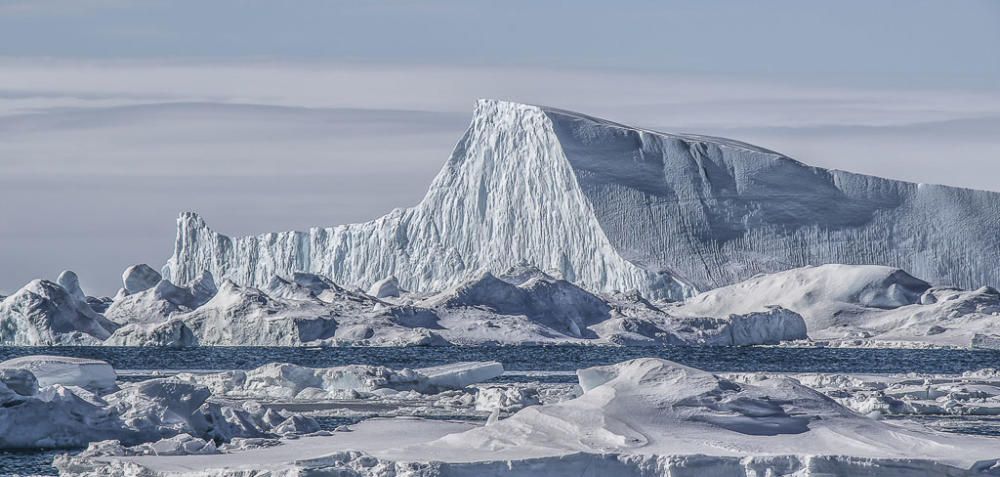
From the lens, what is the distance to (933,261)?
8231 cm

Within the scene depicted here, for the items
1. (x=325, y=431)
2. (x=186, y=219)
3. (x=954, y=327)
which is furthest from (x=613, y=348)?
(x=325, y=431)

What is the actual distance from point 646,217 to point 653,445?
66.0 meters

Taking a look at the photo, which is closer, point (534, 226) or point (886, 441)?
point (886, 441)

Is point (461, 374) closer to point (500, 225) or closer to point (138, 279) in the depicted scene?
point (500, 225)

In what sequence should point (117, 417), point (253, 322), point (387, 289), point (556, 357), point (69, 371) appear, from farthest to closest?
1. point (387, 289)
2. point (253, 322)
3. point (556, 357)
4. point (69, 371)
5. point (117, 417)

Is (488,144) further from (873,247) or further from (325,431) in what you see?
(325,431)

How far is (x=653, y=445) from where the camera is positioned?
1788 centimetres

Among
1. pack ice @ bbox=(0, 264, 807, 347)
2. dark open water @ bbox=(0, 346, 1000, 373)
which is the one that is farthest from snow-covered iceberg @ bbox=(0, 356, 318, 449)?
pack ice @ bbox=(0, 264, 807, 347)

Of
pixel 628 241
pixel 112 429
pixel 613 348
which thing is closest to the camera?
pixel 112 429

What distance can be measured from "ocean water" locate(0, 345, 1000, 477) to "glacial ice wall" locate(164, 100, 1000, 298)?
14.6 m

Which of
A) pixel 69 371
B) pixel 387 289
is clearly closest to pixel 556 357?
pixel 387 289

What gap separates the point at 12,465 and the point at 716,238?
6760cm

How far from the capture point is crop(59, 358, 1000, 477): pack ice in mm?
16984

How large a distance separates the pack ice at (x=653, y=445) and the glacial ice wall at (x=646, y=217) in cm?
→ 5989
